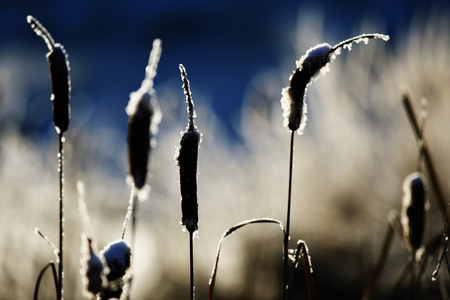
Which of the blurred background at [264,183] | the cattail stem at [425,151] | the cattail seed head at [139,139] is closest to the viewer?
the cattail seed head at [139,139]

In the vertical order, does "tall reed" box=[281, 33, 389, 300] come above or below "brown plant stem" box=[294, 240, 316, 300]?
above

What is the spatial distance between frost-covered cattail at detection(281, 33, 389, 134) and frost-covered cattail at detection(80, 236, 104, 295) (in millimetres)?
218

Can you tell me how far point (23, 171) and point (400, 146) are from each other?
5.05 ft

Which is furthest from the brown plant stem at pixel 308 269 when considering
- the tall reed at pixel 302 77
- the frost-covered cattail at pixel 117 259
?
the frost-covered cattail at pixel 117 259

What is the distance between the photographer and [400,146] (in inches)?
97.3

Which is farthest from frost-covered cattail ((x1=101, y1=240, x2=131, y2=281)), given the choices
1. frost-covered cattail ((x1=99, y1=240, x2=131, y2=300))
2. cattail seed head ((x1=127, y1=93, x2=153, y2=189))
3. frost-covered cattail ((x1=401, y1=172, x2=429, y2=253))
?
frost-covered cattail ((x1=401, y1=172, x2=429, y2=253))

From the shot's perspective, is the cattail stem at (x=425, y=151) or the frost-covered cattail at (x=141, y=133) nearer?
the frost-covered cattail at (x=141, y=133)

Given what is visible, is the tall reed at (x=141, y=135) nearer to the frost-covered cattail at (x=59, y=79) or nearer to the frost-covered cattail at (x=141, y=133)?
the frost-covered cattail at (x=141, y=133)

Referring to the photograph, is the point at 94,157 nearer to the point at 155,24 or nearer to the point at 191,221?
the point at 191,221

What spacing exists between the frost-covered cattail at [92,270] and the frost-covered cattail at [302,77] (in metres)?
0.22

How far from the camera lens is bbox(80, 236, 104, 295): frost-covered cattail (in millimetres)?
488

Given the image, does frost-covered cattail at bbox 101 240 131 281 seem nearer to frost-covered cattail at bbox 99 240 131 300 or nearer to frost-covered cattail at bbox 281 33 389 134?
frost-covered cattail at bbox 99 240 131 300

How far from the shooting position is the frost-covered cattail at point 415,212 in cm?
65

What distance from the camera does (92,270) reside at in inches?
19.2
